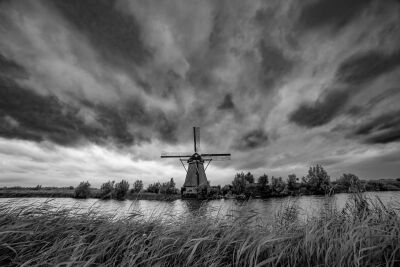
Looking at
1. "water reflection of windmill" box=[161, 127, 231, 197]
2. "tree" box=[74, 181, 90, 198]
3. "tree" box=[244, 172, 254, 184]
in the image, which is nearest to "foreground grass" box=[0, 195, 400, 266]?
"water reflection of windmill" box=[161, 127, 231, 197]

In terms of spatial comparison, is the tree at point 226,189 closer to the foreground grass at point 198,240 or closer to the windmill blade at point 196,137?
the windmill blade at point 196,137

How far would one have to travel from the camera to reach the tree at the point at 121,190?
7606 cm

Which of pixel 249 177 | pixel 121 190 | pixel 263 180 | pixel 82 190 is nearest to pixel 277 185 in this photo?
pixel 263 180

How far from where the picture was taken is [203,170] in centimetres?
5891

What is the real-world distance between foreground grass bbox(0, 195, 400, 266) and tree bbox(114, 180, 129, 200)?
7954cm

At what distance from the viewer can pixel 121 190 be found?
76.4m

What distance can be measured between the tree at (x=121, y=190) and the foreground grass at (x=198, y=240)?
3131 inches

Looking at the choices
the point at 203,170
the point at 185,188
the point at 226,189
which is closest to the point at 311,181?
the point at 226,189

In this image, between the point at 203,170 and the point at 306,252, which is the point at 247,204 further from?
the point at 203,170

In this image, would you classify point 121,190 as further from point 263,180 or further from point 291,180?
point 291,180

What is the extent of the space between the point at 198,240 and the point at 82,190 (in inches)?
3652

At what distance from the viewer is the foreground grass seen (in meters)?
2.81

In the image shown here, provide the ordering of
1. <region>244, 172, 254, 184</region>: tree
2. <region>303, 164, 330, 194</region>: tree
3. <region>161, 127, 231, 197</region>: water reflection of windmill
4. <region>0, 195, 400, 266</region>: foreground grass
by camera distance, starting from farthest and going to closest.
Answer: <region>244, 172, 254, 184</region>: tree, <region>303, 164, 330, 194</region>: tree, <region>161, 127, 231, 197</region>: water reflection of windmill, <region>0, 195, 400, 266</region>: foreground grass

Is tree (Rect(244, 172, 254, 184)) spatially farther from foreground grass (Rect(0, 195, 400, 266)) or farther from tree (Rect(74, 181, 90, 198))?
foreground grass (Rect(0, 195, 400, 266))
